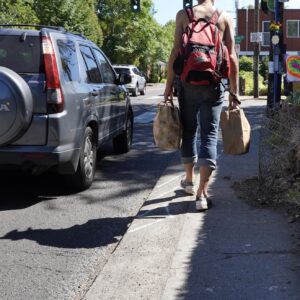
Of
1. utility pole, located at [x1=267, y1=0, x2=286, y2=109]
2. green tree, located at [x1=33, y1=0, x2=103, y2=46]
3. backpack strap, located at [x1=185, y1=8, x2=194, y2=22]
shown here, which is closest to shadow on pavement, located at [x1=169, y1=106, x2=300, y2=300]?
backpack strap, located at [x1=185, y1=8, x2=194, y2=22]

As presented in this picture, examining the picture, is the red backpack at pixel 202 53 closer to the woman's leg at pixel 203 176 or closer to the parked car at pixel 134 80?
the woman's leg at pixel 203 176

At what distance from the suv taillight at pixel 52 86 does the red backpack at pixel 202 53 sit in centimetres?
126

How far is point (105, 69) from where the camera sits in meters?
7.88

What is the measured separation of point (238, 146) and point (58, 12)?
27.4 metres

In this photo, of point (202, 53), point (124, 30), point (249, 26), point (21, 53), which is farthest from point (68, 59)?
point (249, 26)

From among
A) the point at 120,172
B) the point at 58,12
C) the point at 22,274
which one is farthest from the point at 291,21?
the point at 22,274

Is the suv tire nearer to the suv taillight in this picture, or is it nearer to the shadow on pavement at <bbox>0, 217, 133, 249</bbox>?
the suv taillight

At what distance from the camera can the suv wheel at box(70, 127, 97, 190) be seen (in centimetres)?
617

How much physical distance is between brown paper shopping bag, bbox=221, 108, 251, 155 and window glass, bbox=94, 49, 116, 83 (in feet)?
9.52

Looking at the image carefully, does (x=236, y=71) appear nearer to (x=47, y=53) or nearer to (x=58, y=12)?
(x=47, y=53)

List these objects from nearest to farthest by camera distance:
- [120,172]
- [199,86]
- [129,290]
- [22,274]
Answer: [129,290]
[22,274]
[199,86]
[120,172]

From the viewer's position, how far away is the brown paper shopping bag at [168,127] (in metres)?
5.17

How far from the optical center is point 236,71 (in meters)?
5.16

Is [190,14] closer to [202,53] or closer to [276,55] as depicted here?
[202,53]
